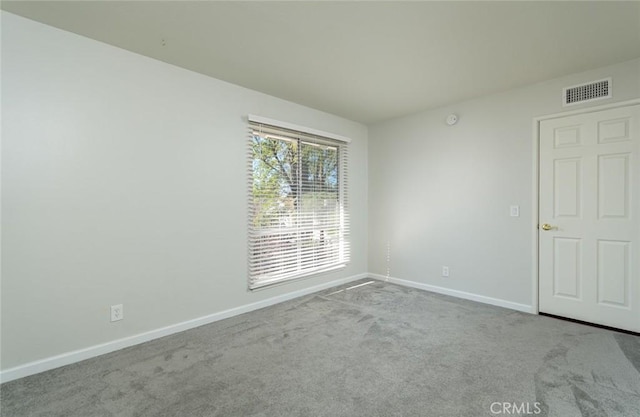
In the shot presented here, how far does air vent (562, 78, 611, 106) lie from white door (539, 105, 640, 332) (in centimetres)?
15

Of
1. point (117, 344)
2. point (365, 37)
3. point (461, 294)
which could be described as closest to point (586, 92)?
point (365, 37)

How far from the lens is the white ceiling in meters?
2.02

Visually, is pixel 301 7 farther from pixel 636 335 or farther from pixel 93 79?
pixel 636 335

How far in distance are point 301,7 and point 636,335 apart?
3.91 m

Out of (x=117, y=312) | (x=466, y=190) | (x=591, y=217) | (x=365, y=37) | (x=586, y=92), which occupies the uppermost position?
(x=365, y=37)

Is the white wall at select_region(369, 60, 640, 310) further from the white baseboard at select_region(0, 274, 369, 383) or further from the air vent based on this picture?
the white baseboard at select_region(0, 274, 369, 383)

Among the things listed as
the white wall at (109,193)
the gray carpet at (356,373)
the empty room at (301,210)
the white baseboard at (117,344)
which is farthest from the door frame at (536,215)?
the white wall at (109,193)

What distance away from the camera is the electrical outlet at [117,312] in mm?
2455

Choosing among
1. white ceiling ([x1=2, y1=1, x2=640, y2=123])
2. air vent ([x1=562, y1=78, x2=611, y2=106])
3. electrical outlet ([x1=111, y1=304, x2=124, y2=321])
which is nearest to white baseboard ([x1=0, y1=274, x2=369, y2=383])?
electrical outlet ([x1=111, y1=304, x2=124, y2=321])

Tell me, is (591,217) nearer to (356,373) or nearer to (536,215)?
(536,215)

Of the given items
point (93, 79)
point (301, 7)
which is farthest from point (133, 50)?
point (301, 7)

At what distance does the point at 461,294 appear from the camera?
3.79m

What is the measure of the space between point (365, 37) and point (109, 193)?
2413 millimetres

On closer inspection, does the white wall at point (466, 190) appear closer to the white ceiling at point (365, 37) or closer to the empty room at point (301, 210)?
the empty room at point (301, 210)
